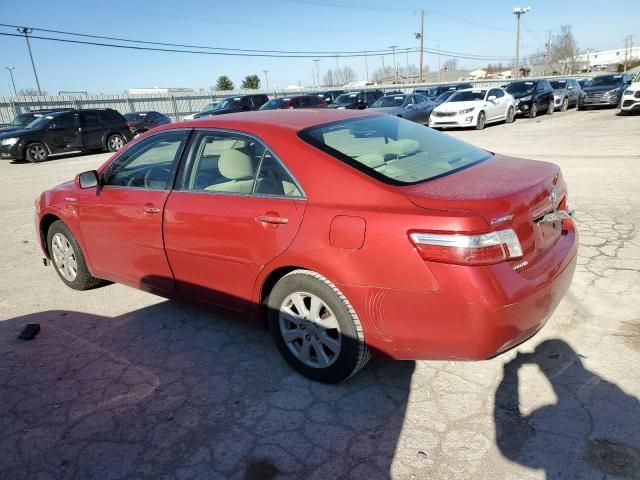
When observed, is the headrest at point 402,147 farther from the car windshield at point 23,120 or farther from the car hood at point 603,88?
the car hood at point 603,88

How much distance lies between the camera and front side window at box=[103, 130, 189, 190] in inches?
142

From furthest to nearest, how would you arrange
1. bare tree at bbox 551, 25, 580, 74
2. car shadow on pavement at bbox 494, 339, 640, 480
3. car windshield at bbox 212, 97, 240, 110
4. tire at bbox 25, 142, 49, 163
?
bare tree at bbox 551, 25, 580, 74, car windshield at bbox 212, 97, 240, 110, tire at bbox 25, 142, 49, 163, car shadow on pavement at bbox 494, 339, 640, 480

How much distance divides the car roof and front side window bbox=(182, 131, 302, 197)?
0.08 meters

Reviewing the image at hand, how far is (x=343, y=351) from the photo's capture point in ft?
9.11

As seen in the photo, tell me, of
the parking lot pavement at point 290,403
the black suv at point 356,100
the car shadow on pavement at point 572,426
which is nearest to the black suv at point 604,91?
the black suv at point 356,100

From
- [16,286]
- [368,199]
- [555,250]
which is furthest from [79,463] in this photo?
[16,286]

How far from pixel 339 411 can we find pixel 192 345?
136 cm

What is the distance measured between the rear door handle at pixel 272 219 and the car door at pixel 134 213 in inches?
38.7

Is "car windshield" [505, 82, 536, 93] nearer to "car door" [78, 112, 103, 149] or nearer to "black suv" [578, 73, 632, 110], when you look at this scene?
"black suv" [578, 73, 632, 110]

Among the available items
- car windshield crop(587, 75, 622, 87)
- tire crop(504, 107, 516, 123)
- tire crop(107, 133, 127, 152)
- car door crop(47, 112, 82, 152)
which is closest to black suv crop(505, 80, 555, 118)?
tire crop(504, 107, 516, 123)

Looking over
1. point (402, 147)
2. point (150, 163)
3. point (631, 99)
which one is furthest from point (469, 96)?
point (150, 163)

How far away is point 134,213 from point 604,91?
24.8 meters

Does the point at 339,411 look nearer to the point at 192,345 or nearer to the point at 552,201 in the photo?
the point at 192,345

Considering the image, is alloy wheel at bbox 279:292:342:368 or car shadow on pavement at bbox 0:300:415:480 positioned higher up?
alloy wheel at bbox 279:292:342:368
